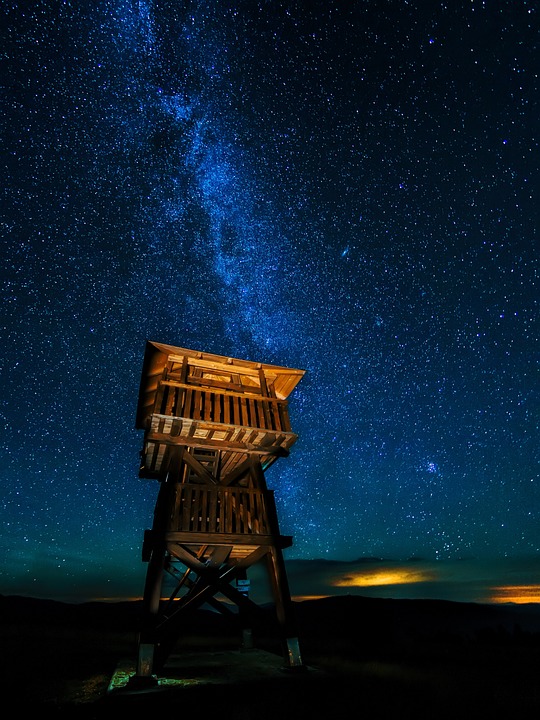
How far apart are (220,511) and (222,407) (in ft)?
8.47

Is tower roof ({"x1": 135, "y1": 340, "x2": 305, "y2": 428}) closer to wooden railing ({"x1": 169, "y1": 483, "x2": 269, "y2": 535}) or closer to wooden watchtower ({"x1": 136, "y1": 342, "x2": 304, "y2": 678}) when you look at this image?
wooden watchtower ({"x1": 136, "y1": 342, "x2": 304, "y2": 678})

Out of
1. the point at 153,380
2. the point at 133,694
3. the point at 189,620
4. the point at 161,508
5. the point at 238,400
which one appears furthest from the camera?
the point at 153,380

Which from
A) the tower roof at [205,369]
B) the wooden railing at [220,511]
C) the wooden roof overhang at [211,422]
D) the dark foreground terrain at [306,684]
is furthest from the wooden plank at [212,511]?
the tower roof at [205,369]

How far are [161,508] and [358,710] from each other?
558 cm

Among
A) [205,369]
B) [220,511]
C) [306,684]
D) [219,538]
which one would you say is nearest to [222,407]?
[205,369]

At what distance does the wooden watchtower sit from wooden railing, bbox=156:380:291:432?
0.03m

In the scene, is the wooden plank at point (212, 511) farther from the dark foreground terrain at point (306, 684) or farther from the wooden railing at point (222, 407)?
the dark foreground terrain at point (306, 684)

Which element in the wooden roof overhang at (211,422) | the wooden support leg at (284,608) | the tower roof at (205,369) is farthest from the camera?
the tower roof at (205,369)

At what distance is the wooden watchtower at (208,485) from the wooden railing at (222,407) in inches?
1.1

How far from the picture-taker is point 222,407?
10.6 meters

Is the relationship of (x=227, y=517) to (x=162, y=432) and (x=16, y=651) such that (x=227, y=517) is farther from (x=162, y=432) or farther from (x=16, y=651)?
(x=16, y=651)

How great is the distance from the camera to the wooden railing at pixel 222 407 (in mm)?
10008

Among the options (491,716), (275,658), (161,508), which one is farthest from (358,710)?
(161,508)

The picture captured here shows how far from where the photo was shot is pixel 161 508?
9.35 metres
